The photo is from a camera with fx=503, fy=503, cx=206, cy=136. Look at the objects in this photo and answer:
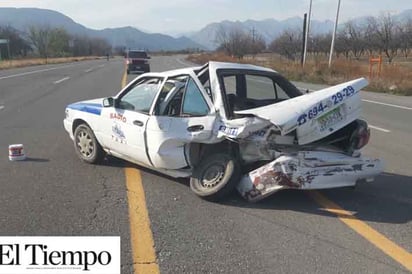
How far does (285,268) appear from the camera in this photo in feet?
12.4

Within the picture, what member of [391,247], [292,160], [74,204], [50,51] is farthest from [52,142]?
[50,51]

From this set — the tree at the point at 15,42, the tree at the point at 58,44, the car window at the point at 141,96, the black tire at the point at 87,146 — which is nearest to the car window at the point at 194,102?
the car window at the point at 141,96

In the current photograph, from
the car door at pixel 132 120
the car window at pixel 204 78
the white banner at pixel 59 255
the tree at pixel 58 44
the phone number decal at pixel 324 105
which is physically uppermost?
the car window at pixel 204 78

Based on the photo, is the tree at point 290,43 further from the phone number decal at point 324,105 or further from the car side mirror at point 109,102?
the phone number decal at point 324,105

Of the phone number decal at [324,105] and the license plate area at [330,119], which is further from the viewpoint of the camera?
the license plate area at [330,119]

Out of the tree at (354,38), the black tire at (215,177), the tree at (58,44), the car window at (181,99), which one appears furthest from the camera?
the tree at (58,44)

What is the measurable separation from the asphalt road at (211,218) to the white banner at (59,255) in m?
0.13

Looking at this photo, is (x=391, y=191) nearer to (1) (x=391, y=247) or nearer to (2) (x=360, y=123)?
(2) (x=360, y=123)

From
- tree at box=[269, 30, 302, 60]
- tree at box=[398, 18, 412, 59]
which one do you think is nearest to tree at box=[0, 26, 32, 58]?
tree at box=[269, 30, 302, 60]

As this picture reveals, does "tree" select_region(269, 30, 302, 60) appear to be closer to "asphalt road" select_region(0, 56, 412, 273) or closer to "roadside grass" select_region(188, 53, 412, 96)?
"roadside grass" select_region(188, 53, 412, 96)

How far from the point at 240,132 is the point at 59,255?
86.1 inches

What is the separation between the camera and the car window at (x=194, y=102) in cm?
565

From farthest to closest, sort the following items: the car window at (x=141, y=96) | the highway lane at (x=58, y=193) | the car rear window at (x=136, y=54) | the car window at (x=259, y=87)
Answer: the car rear window at (x=136, y=54) → the car window at (x=259, y=87) → the car window at (x=141, y=96) → the highway lane at (x=58, y=193)

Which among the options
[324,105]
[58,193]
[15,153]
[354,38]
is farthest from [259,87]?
[354,38]
